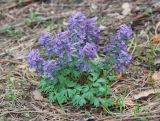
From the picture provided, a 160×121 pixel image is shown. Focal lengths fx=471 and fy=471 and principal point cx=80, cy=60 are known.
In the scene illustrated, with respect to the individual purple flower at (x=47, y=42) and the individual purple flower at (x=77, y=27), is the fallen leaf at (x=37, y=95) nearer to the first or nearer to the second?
the individual purple flower at (x=47, y=42)

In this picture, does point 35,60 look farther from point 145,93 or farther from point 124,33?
point 145,93

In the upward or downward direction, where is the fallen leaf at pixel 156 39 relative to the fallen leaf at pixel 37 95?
upward

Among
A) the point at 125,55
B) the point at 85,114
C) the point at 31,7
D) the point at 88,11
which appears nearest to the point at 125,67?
the point at 125,55

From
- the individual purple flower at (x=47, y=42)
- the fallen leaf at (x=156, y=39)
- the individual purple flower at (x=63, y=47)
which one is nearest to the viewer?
the individual purple flower at (x=63, y=47)

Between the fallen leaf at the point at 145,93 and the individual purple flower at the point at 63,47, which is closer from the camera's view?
the individual purple flower at the point at 63,47

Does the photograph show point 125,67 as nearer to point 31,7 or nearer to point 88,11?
point 88,11

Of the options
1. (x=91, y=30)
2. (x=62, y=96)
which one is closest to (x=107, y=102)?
(x=62, y=96)

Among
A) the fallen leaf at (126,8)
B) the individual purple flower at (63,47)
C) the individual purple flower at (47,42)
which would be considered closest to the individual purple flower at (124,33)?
the individual purple flower at (63,47)

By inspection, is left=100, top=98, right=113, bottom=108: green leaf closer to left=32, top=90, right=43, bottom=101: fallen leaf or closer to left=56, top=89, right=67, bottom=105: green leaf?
left=56, top=89, right=67, bottom=105: green leaf
